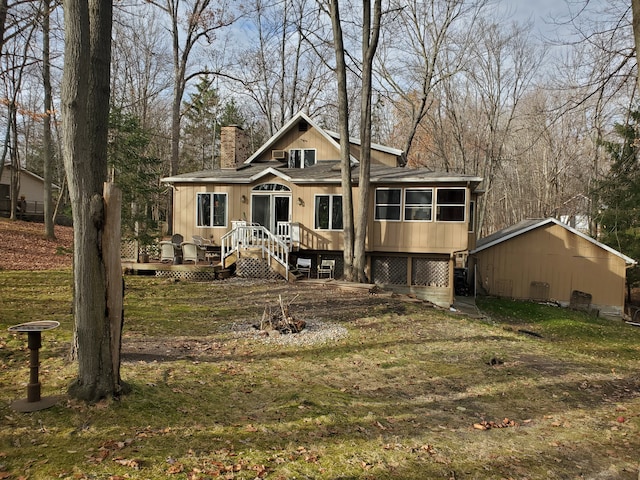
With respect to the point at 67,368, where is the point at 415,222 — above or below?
above

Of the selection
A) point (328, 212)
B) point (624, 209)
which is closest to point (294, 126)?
point (328, 212)

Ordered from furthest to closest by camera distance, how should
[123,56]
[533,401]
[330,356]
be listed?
1. [123,56]
2. [330,356]
3. [533,401]

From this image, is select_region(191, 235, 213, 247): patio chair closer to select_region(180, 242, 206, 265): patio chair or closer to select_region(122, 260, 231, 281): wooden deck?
select_region(180, 242, 206, 265): patio chair

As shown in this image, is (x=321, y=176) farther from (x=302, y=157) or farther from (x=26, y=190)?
(x=26, y=190)

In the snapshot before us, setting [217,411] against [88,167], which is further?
[217,411]

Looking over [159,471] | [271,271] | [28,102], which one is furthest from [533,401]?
[28,102]

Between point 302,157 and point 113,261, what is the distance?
1570 centimetres

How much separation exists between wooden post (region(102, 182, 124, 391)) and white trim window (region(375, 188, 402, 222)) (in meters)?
12.5

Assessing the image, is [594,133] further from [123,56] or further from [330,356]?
[123,56]

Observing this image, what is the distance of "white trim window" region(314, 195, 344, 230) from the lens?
1631cm

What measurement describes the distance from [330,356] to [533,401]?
3081 mm

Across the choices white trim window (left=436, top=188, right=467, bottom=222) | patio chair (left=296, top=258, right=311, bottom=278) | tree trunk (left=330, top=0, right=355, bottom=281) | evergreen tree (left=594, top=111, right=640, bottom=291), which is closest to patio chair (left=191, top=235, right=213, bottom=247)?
patio chair (left=296, top=258, right=311, bottom=278)

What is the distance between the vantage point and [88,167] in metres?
4.21

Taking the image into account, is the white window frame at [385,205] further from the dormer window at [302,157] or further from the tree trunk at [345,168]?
the dormer window at [302,157]
